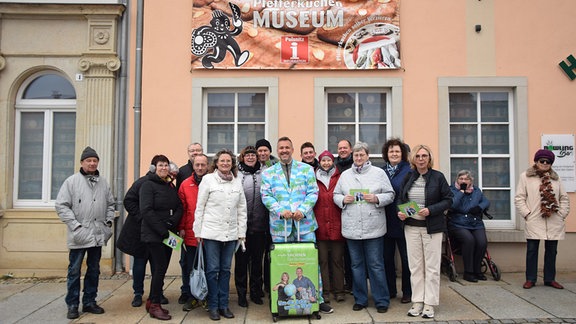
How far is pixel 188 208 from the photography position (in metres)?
5.18

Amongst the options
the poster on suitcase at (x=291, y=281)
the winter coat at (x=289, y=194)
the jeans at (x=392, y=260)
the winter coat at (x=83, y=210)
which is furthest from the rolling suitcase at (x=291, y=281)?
the winter coat at (x=83, y=210)

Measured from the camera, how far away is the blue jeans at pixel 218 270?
16.3 ft

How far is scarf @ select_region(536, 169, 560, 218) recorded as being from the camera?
19.8 feet

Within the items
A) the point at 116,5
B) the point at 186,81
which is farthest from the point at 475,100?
the point at 116,5

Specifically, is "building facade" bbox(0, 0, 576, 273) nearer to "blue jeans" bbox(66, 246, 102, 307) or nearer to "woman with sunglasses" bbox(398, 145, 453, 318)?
"blue jeans" bbox(66, 246, 102, 307)

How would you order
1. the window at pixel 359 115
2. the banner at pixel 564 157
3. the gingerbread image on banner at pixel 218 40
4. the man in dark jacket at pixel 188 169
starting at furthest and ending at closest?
Answer: 1. the window at pixel 359 115
2. the gingerbread image on banner at pixel 218 40
3. the banner at pixel 564 157
4. the man in dark jacket at pixel 188 169

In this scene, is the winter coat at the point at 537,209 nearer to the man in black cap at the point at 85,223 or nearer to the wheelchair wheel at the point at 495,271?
the wheelchair wheel at the point at 495,271

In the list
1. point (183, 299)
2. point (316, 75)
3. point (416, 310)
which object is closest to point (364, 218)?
point (416, 310)

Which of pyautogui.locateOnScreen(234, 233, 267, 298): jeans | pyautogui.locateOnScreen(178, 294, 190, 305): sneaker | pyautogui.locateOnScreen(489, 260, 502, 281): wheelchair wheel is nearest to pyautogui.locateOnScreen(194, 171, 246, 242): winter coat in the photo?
pyautogui.locateOnScreen(234, 233, 267, 298): jeans

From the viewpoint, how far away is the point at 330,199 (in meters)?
5.30

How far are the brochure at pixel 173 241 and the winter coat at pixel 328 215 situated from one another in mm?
1595

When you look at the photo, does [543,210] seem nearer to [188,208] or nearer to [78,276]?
[188,208]

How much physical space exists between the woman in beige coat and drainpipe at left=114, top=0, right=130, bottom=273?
5868 mm

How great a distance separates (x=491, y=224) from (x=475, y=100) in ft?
6.57
